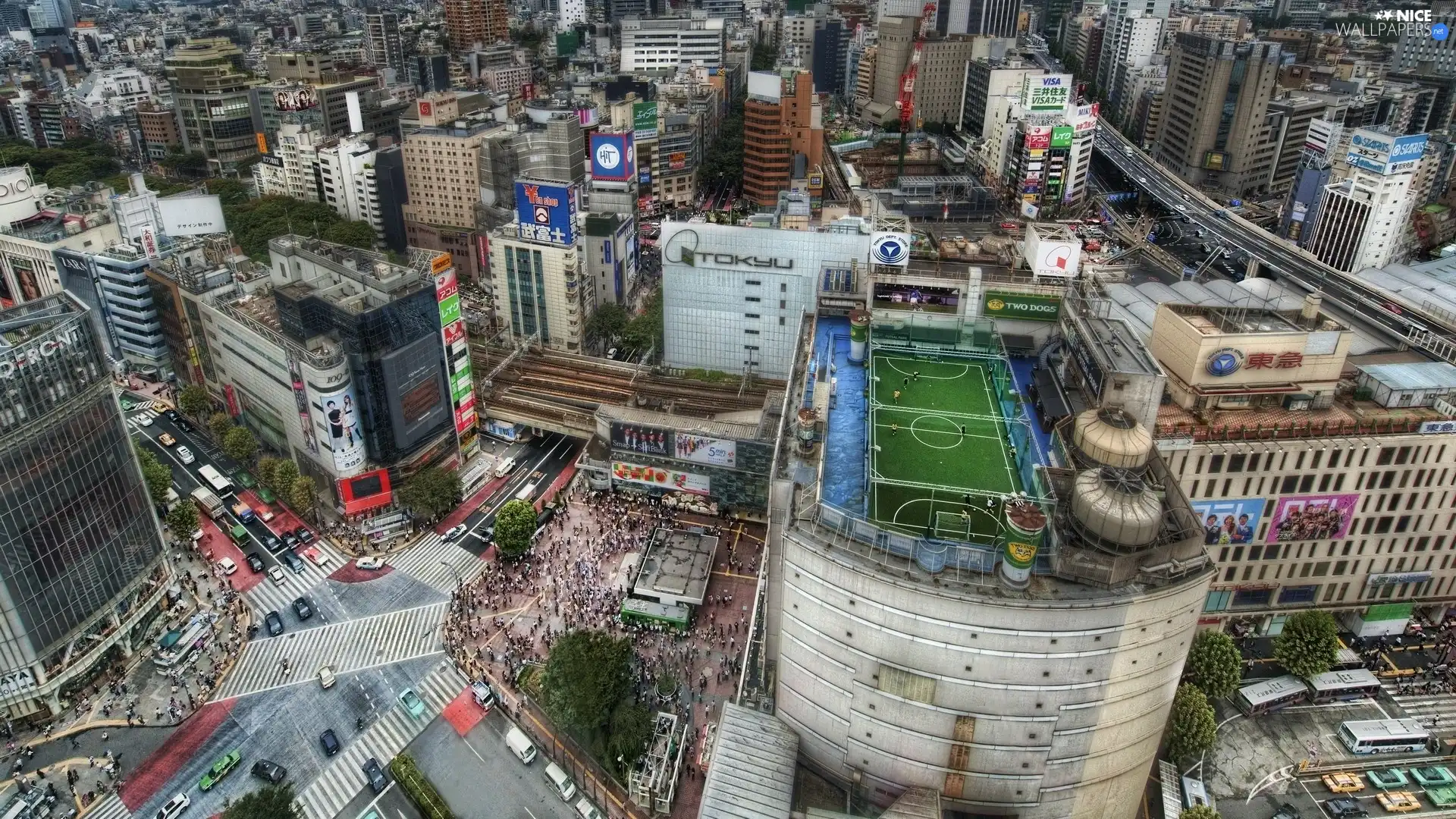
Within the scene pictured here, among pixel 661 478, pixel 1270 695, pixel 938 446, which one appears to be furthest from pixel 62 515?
pixel 1270 695

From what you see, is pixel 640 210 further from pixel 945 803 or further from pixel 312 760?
pixel 945 803

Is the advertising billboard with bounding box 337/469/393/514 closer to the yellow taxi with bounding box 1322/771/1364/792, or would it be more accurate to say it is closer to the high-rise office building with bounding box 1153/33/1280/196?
the yellow taxi with bounding box 1322/771/1364/792

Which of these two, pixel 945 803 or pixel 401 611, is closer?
pixel 945 803

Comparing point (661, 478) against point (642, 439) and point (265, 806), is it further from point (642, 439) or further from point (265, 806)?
point (265, 806)

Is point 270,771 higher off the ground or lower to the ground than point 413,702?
lower

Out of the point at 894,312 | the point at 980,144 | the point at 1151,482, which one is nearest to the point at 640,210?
the point at 980,144

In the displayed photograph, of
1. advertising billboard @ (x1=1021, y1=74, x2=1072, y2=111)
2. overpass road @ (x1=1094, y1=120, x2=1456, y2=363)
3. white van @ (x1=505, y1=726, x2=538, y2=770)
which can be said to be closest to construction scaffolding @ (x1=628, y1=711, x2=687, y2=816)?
white van @ (x1=505, y1=726, x2=538, y2=770)
